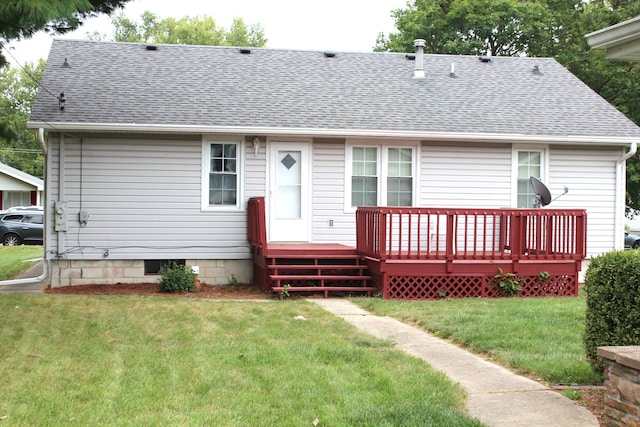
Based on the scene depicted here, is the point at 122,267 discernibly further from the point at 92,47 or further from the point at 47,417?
the point at 47,417

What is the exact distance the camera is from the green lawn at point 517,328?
6184 mm

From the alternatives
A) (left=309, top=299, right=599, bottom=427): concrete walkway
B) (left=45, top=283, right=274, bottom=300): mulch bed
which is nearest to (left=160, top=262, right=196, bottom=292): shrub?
(left=45, top=283, right=274, bottom=300): mulch bed

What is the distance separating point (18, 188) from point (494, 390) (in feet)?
118

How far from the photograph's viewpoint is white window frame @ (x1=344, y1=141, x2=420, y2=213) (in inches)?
527

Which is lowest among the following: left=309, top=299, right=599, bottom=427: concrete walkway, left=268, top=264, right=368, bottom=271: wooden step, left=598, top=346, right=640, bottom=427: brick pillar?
left=309, top=299, right=599, bottom=427: concrete walkway

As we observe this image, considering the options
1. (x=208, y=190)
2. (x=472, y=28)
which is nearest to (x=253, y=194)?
(x=208, y=190)

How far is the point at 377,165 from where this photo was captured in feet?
44.3

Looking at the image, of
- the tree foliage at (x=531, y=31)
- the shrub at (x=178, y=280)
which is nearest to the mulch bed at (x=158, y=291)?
the shrub at (x=178, y=280)

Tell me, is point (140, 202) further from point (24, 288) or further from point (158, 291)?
point (24, 288)

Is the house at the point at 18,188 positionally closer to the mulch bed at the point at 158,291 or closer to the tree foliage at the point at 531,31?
the tree foliage at the point at 531,31

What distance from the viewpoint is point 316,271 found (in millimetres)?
11953

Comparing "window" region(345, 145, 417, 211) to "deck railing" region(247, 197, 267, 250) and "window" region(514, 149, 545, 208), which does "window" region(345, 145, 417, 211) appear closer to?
"deck railing" region(247, 197, 267, 250)

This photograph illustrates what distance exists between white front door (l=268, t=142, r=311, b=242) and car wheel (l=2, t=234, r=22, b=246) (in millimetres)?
17036

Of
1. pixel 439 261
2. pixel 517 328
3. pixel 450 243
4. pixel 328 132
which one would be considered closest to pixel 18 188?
pixel 328 132
